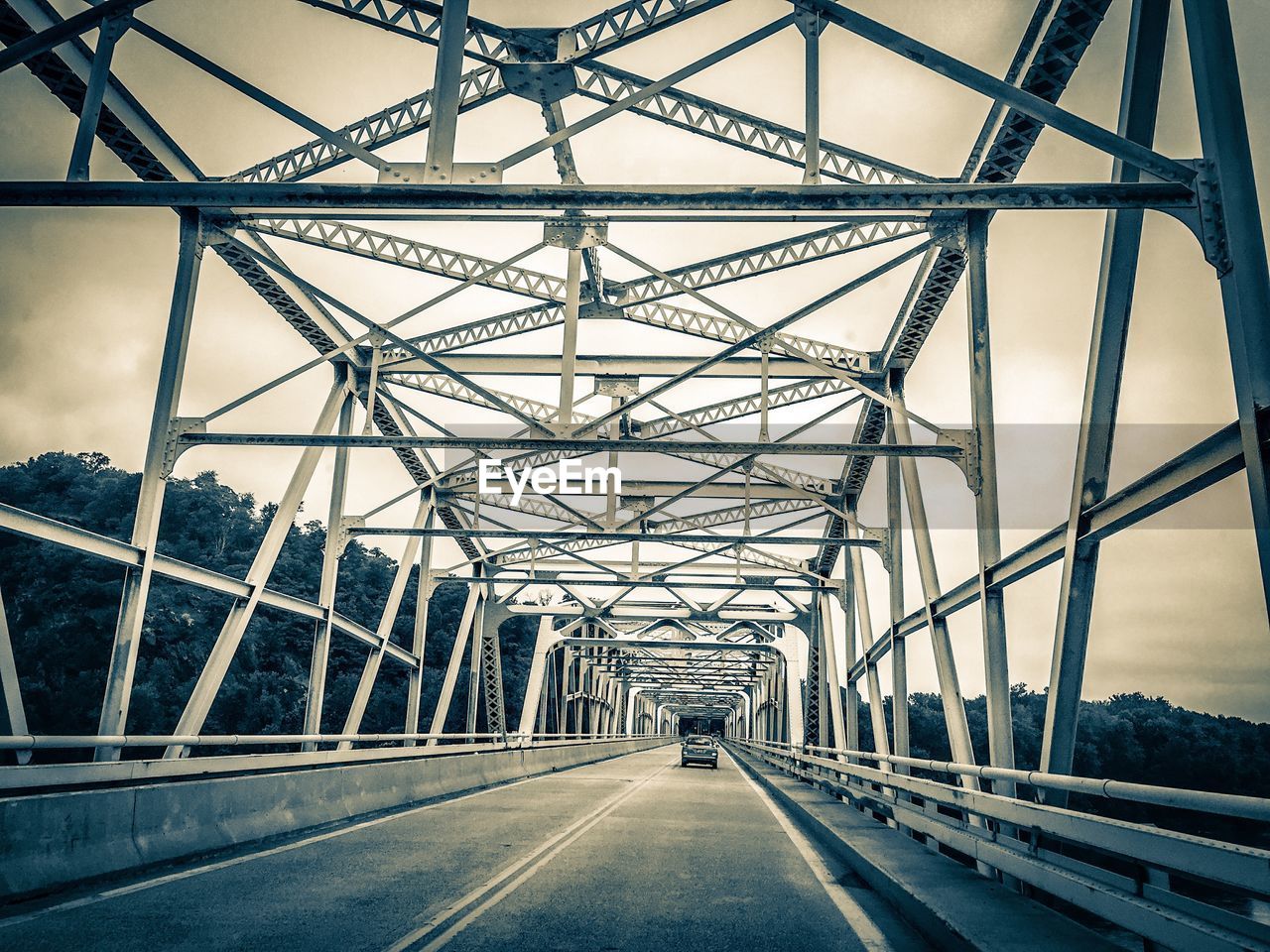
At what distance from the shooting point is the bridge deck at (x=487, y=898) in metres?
5.94

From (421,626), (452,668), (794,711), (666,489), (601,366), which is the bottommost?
(794,711)

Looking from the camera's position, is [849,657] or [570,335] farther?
[849,657]

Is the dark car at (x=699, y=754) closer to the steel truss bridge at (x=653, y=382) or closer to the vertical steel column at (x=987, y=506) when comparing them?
the steel truss bridge at (x=653, y=382)

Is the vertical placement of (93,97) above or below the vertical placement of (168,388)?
above

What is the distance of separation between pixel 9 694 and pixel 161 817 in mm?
2228

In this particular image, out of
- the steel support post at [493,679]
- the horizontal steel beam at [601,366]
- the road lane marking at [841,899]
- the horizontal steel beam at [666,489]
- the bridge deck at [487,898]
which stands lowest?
the bridge deck at [487,898]

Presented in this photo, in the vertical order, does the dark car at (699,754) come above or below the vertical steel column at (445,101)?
below

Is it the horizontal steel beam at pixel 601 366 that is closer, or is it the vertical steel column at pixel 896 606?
the vertical steel column at pixel 896 606

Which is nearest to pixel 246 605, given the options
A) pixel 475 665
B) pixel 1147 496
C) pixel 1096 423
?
pixel 1096 423

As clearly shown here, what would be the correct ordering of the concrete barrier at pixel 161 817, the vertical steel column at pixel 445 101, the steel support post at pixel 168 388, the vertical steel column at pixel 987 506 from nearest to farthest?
the concrete barrier at pixel 161 817 < the vertical steel column at pixel 445 101 < the vertical steel column at pixel 987 506 < the steel support post at pixel 168 388

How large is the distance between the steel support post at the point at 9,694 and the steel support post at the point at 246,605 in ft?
11.9

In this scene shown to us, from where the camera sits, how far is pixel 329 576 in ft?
67.1


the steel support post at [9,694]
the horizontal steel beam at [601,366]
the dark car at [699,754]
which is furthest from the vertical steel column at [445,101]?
the dark car at [699,754]

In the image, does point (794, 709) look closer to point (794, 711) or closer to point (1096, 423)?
point (794, 711)
